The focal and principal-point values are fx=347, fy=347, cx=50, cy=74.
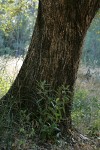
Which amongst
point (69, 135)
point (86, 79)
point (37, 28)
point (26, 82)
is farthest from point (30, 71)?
point (86, 79)

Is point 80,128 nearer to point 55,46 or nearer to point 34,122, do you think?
point 34,122

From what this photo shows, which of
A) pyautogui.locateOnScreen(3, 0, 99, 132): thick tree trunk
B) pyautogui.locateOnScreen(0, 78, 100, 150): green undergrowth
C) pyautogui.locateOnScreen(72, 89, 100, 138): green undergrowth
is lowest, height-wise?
pyautogui.locateOnScreen(72, 89, 100, 138): green undergrowth

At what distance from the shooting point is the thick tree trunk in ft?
15.8

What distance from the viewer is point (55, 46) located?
4.95 m

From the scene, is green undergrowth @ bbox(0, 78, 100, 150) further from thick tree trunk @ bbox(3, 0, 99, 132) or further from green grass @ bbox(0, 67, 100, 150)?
thick tree trunk @ bbox(3, 0, 99, 132)

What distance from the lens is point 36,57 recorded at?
5.06 meters

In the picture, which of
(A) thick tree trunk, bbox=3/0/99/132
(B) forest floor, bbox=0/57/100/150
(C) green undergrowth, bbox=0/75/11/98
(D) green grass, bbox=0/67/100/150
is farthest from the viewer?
(C) green undergrowth, bbox=0/75/11/98

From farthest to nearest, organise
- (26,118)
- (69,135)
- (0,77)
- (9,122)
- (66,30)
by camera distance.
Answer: (0,77) → (69,135) → (66,30) → (26,118) → (9,122)

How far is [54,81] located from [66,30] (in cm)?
75

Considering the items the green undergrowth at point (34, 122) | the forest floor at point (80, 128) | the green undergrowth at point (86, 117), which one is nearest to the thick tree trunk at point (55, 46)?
the green undergrowth at point (34, 122)

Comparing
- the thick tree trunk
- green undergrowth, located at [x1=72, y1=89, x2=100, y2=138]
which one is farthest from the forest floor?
the thick tree trunk

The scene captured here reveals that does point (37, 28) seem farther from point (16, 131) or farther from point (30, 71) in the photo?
point (16, 131)

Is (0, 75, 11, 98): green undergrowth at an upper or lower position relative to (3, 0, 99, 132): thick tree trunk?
lower

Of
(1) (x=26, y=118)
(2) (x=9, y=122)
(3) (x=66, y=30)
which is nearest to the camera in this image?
(2) (x=9, y=122)
